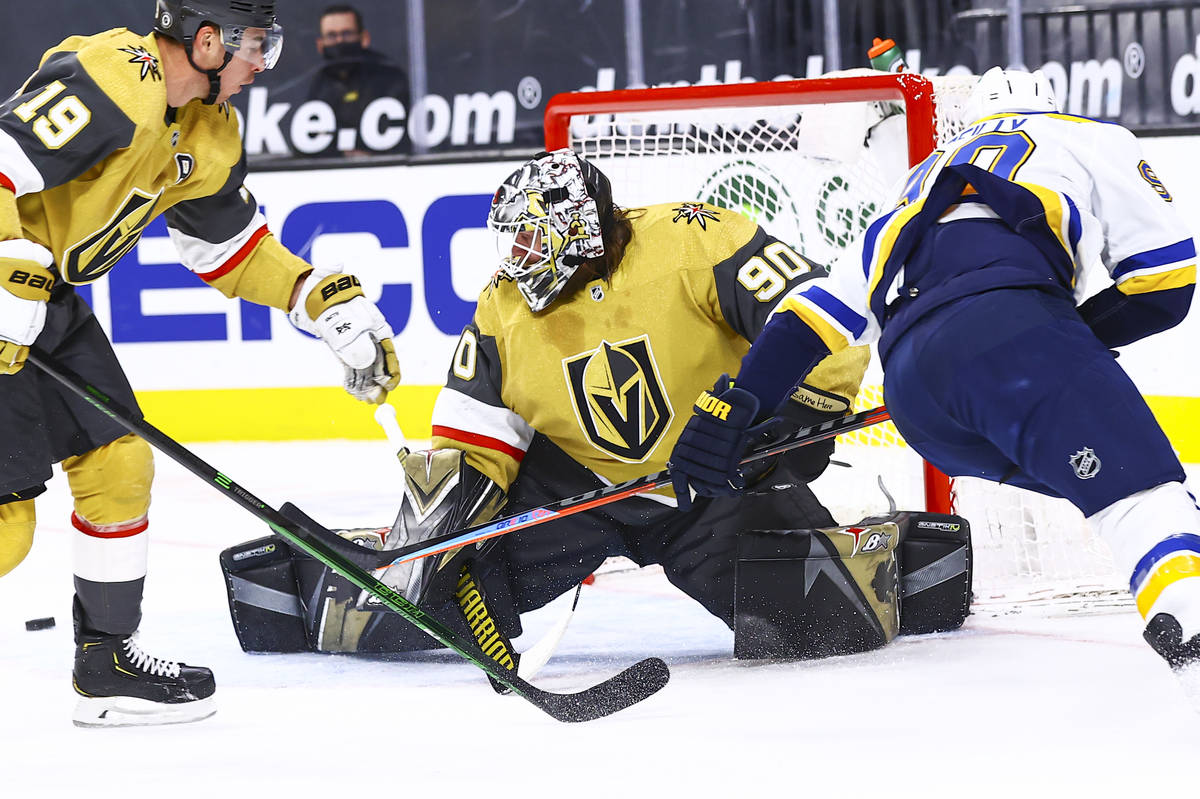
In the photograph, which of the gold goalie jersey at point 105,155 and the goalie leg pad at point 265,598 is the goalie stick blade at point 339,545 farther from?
the gold goalie jersey at point 105,155

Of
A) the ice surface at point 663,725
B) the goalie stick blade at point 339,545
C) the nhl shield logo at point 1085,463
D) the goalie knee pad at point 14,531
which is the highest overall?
the nhl shield logo at point 1085,463

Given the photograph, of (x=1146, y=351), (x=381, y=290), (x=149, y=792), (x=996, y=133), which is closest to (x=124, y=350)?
(x=381, y=290)

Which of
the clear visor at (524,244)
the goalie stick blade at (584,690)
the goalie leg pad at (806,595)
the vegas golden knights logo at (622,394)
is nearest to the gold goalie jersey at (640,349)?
the vegas golden knights logo at (622,394)

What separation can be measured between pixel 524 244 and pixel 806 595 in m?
0.76

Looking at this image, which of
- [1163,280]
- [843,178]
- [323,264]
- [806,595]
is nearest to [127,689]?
[806,595]

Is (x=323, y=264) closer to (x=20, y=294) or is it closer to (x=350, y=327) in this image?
(x=350, y=327)


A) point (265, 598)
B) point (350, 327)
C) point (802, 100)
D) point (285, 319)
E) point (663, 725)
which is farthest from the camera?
point (285, 319)

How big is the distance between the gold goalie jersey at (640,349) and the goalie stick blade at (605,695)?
42 cm

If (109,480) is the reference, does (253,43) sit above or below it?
above

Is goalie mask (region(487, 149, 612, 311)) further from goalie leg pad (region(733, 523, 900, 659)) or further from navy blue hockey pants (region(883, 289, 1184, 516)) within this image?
navy blue hockey pants (region(883, 289, 1184, 516))

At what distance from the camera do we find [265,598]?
9.07 ft

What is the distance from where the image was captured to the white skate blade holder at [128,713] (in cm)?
231

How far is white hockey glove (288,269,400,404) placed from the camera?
8.29 feet

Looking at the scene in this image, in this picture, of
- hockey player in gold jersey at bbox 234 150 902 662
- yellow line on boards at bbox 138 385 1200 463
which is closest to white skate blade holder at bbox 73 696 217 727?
hockey player in gold jersey at bbox 234 150 902 662
